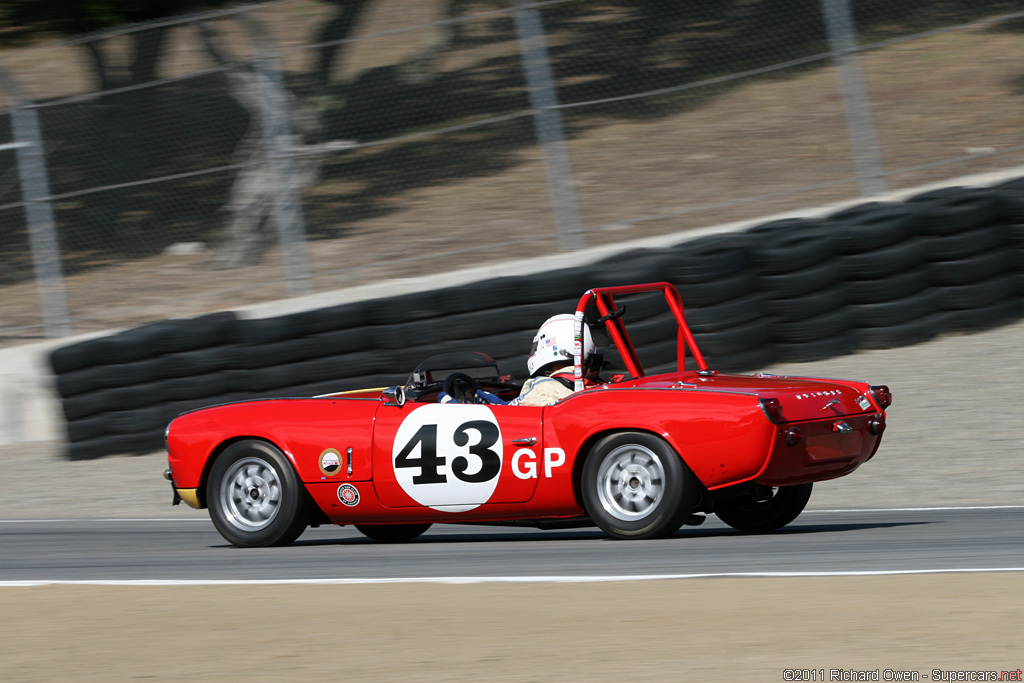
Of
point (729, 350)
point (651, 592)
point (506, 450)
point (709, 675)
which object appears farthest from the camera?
point (729, 350)

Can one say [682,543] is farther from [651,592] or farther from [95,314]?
[95,314]

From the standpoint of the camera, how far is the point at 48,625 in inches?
205

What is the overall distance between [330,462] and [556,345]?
1275 mm

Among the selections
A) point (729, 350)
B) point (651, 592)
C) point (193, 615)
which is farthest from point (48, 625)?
point (729, 350)

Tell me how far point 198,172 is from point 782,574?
785 cm

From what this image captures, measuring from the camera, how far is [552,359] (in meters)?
7.05

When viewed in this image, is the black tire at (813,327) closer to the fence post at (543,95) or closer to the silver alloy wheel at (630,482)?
the fence post at (543,95)

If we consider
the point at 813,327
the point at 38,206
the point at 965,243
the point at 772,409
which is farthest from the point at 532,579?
the point at 38,206

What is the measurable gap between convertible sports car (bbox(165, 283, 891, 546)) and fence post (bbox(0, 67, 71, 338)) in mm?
4998

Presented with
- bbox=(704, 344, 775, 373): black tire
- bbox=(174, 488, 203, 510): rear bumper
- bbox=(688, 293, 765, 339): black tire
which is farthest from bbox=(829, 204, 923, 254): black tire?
bbox=(174, 488, 203, 510): rear bumper

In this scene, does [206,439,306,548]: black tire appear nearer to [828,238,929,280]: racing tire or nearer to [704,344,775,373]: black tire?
[704,344,775,373]: black tire

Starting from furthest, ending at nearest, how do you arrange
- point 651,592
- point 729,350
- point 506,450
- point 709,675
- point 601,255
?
point 601,255
point 729,350
point 506,450
point 651,592
point 709,675

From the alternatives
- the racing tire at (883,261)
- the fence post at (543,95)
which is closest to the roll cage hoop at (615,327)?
the racing tire at (883,261)

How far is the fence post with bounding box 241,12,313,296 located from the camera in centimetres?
1133
